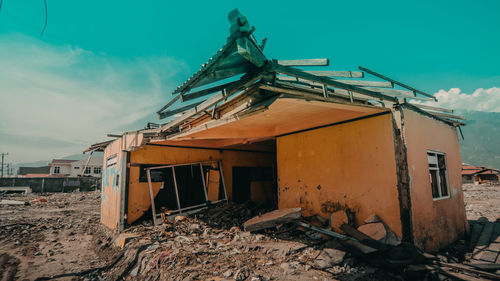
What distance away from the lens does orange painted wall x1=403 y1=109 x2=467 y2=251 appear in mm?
4777

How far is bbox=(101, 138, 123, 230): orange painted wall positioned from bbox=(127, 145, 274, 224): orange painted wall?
0.47m

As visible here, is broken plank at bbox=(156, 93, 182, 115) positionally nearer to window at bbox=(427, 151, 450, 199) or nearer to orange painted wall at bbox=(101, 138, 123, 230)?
orange painted wall at bbox=(101, 138, 123, 230)

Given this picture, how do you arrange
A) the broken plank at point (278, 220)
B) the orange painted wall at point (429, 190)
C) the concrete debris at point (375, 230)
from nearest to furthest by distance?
the concrete debris at point (375, 230)
the orange painted wall at point (429, 190)
the broken plank at point (278, 220)

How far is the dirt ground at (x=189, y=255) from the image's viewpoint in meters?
3.91

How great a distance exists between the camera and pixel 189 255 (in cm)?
462

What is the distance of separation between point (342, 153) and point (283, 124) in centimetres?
160

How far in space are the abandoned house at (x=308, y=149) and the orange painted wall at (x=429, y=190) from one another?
0.03 m

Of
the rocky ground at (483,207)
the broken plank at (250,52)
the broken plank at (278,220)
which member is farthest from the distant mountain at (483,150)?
the broken plank at (250,52)

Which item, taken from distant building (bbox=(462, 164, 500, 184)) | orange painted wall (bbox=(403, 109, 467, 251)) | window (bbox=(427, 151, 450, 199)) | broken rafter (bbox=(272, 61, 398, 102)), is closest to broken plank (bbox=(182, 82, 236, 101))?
broken rafter (bbox=(272, 61, 398, 102))

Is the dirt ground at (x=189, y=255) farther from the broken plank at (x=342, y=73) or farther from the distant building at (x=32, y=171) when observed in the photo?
the distant building at (x=32, y=171)

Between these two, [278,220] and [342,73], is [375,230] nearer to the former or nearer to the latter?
[278,220]

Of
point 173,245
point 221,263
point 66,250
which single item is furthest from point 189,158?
point 221,263

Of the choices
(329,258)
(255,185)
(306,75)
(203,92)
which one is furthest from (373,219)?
(255,185)

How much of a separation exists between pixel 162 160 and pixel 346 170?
6.08 meters
